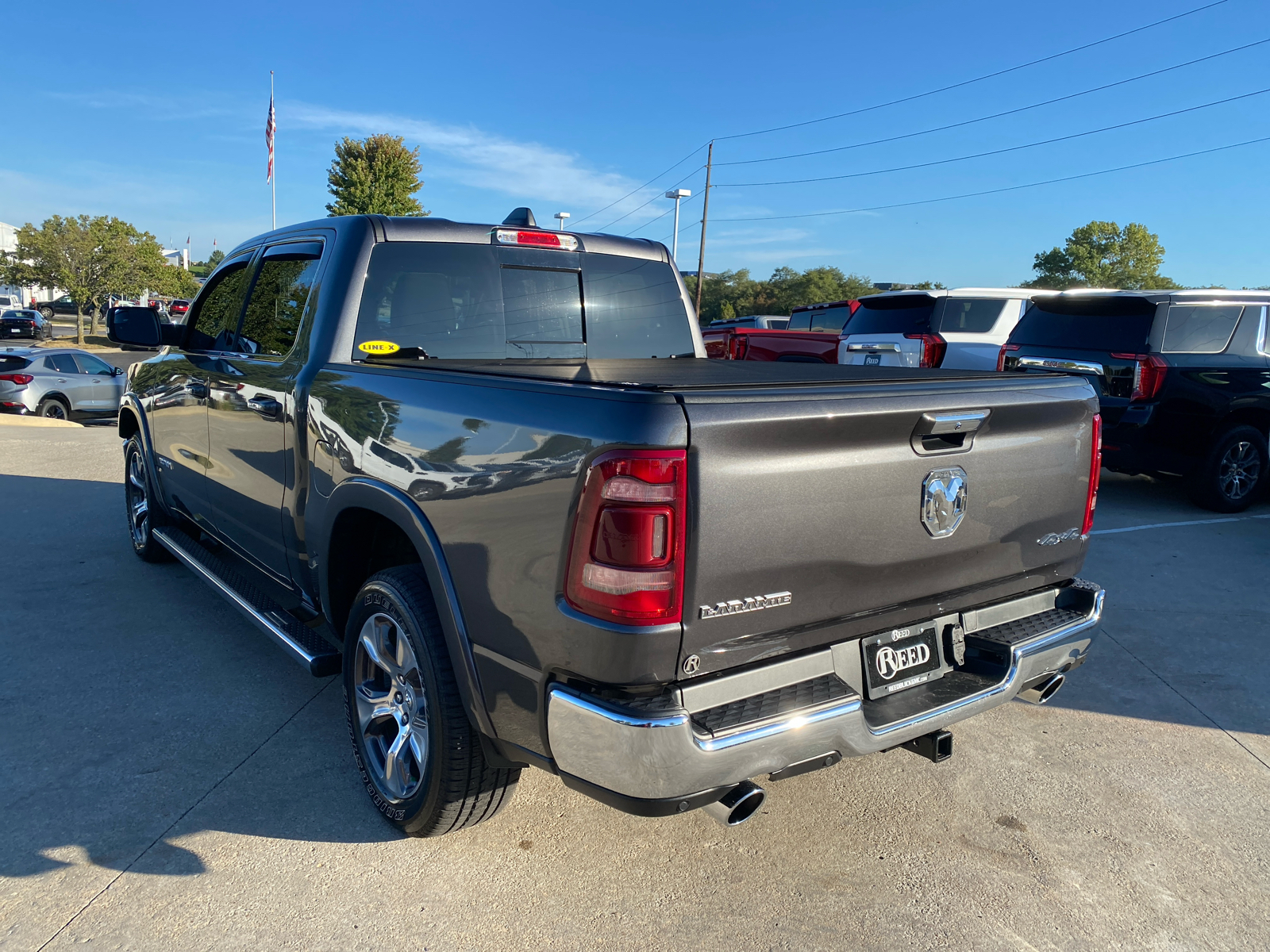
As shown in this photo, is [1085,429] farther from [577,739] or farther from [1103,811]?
[577,739]

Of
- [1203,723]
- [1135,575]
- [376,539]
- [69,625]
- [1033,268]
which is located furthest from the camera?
[1033,268]

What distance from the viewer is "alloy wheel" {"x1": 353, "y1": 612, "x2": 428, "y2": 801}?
273cm

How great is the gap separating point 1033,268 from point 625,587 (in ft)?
293

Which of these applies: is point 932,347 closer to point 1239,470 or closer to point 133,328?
point 1239,470

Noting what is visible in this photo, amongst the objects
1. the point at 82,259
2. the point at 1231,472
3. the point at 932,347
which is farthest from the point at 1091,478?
the point at 82,259

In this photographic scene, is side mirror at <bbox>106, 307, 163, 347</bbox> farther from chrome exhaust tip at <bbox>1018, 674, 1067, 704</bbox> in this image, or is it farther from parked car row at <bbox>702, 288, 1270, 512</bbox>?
parked car row at <bbox>702, 288, 1270, 512</bbox>

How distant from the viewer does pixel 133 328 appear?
463 centimetres

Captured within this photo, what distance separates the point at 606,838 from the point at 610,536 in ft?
4.53

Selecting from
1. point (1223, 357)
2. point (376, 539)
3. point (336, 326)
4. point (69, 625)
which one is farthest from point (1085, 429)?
point (1223, 357)

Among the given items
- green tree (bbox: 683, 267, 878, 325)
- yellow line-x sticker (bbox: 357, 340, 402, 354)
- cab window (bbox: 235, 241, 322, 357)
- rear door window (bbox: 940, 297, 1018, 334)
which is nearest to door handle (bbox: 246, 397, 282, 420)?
cab window (bbox: 235, 241, 322, 357)

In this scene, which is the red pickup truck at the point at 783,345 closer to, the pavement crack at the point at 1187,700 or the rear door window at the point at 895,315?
the rear door window at the point at 895,315

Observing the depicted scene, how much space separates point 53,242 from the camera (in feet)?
150

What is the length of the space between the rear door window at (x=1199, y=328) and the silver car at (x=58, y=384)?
15.7 m

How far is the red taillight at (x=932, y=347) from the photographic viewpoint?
1105 cm
